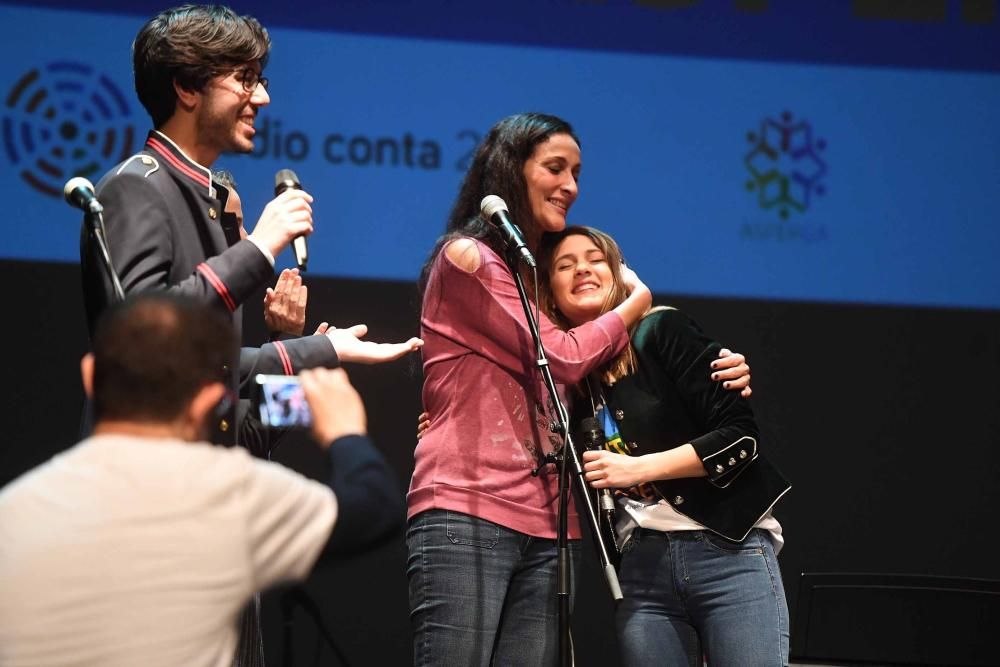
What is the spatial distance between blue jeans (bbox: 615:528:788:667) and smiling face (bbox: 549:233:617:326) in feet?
1.90

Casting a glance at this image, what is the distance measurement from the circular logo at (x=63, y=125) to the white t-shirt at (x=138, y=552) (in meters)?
2.71

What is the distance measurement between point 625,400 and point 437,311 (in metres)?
0.50

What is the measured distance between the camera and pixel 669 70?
167 inches

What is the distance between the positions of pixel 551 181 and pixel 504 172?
0.12 m

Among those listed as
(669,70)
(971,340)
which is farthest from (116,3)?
(971,340)

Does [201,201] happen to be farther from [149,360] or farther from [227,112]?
[149,360]

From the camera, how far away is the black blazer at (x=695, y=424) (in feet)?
8.78

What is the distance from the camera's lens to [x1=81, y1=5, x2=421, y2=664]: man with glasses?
2.03m

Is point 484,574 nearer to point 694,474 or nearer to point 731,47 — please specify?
point 694,474

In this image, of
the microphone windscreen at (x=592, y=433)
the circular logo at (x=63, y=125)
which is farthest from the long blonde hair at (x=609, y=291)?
the circular logo at (x=63, y=125)

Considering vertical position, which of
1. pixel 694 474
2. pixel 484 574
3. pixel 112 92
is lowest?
pixel 484 574

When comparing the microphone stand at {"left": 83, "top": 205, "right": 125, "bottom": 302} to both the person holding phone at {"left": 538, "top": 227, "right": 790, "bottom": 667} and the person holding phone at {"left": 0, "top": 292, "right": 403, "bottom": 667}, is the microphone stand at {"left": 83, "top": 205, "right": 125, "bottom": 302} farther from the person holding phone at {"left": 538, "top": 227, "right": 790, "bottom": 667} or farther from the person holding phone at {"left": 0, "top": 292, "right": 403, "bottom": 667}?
the person holding phone at {"left": 538, "top": 227, "right": 790, "bottom": 667}

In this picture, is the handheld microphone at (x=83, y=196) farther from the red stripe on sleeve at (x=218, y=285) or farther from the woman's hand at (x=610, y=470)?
the woman's hand at (x=610, y=470)

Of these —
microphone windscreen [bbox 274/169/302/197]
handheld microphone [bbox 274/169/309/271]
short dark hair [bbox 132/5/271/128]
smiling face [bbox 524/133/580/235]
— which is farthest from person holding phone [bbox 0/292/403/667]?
smiling face [bbox 524/133/580/235]
